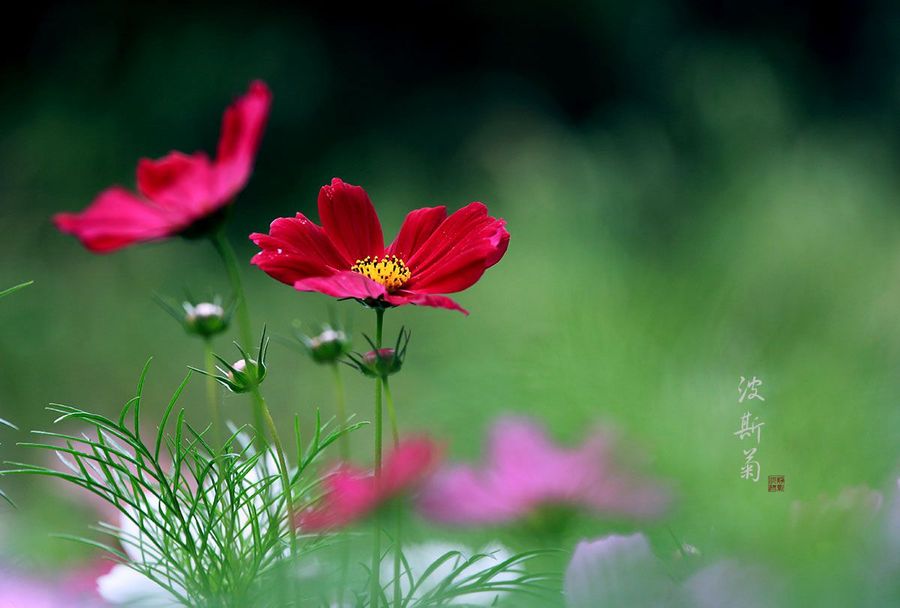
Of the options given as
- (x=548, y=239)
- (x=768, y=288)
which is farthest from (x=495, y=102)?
(x=768, y=288)

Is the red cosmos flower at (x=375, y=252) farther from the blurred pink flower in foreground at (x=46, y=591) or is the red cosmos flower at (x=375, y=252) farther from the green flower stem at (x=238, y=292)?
the blurred pink flower in foreground at (x=46, y=591)

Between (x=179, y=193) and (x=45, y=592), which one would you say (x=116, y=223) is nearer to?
(x=179, y=193)

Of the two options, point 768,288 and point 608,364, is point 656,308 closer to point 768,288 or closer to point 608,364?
point 608,364

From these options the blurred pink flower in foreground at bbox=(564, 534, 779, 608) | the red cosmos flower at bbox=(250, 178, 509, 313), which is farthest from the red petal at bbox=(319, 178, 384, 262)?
the blurred pink flower in foreground at bbox=(564, 534, 779, 608)

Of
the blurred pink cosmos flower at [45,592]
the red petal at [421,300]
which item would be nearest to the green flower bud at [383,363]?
the red petal at [421,300]

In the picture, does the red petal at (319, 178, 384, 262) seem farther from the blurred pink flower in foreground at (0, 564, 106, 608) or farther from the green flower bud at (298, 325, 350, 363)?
the blurred pink flower in foreground at (0, 564, 106, 608)

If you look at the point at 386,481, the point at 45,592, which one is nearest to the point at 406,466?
the point at 386,481
